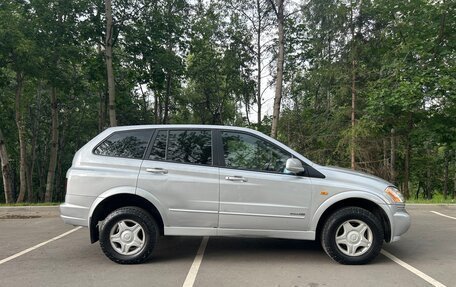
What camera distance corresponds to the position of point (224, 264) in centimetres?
498

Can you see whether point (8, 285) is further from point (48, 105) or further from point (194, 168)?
point (48, 105)

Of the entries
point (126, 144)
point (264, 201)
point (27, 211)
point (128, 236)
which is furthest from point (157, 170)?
point (27, 211)

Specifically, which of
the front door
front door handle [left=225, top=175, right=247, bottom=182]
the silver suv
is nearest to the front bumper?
the silver suv

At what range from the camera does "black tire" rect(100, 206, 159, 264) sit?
4.92 m

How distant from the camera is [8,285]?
4262mm

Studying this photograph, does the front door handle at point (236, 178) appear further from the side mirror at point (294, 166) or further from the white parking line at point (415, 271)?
the white parking line at point (415, 271)

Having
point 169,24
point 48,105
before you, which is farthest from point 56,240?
point 48,105

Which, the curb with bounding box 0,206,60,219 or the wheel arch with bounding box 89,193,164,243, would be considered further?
the curb with bounding box 0,206,60,219

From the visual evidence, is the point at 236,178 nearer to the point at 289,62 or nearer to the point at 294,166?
the point at 294,166

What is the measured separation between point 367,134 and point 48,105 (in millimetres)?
24177

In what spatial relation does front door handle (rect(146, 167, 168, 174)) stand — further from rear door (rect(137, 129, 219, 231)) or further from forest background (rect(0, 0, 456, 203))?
forest background (rect(0, 0, 456, 203))

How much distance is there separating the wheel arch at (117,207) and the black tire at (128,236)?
173 millimetres

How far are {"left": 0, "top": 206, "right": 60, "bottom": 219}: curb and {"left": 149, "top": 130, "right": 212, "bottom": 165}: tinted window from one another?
17.6 ft

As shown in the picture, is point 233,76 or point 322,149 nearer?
point 322,149
